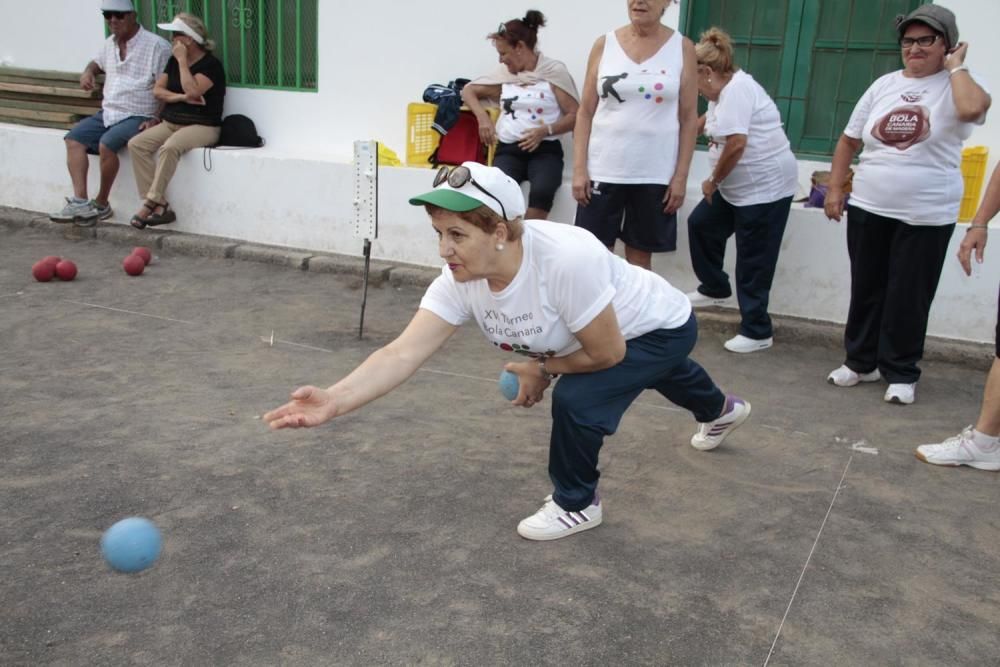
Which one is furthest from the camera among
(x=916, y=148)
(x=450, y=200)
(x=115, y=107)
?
(x=115, y=107)

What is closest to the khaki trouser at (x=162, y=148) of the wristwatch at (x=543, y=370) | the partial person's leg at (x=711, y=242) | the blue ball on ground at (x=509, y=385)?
the partial person's leg at (x=711, y=242)

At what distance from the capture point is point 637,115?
5879mm

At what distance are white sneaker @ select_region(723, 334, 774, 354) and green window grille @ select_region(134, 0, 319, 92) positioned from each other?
4592 mm

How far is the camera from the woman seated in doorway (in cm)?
842

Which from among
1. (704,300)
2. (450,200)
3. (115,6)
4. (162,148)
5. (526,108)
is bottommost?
(704,300)

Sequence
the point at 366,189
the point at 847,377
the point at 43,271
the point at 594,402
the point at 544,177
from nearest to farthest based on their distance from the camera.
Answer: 1. the point at 594,402
2. the point at 847,377
3. the point at 366,189
4. the point at 544,177
5. the point at 43,271

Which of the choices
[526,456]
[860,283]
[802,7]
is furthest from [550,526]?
[802,7]

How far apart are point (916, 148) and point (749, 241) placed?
3.99 feet

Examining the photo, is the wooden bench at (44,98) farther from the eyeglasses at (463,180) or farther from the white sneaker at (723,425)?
the eyeglasses at (463,180)

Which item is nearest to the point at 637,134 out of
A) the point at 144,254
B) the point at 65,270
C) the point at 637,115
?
the point at 637,115

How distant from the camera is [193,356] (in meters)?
5.65

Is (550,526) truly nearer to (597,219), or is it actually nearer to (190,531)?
(190,531)

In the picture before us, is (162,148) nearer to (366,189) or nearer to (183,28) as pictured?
(183,28)

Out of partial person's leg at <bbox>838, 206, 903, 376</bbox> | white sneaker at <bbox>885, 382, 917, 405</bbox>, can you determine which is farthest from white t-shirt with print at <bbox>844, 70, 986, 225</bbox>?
white sneaker at <bbox>885, 382, 917, 405</bbox>
